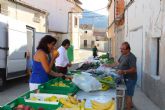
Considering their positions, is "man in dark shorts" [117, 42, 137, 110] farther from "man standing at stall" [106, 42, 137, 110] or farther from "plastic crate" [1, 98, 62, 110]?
"plastic crate" [1, 98, 62, 110]

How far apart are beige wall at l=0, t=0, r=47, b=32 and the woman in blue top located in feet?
45.5

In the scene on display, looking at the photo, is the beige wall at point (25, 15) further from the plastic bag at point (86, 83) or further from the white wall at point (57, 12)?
the plastic bag at point (86, 83)

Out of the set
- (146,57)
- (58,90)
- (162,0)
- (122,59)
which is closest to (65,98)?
(58,90)

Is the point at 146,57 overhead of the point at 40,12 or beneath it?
beneath

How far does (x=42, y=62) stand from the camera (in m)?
5.96

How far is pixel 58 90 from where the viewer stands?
5492mm

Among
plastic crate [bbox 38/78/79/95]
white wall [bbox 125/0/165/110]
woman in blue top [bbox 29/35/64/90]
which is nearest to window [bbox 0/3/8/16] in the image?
white wall [bbox 125/0/165/110]

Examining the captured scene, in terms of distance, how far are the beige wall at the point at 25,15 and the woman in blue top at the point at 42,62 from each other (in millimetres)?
13878

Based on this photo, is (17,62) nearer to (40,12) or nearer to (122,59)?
(122,59)

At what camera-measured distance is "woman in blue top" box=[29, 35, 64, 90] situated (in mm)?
5961

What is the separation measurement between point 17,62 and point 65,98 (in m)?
9.16

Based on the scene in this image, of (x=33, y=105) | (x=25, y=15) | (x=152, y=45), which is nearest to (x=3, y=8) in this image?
(x=25, y=15)

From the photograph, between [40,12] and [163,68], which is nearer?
[163,68]

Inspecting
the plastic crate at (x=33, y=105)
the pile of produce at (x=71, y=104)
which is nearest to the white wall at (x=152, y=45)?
the pile of produce at (x=71, y=104)
